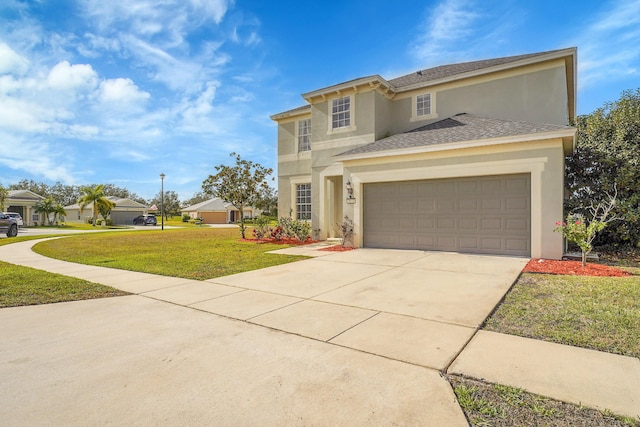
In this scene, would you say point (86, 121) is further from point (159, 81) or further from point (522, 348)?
point (522, 348)

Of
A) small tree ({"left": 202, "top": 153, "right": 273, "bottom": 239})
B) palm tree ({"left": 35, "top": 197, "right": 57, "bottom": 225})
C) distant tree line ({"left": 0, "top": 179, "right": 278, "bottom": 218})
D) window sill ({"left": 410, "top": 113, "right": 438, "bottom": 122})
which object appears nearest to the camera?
window sill ({"left": 410, "top": 113, "right": 438, "bottom": 122})

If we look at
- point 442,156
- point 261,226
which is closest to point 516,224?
point 442,156

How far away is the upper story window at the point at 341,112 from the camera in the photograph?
47.9 ft

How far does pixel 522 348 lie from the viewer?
3.42m

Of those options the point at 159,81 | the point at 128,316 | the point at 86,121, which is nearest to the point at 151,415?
the point at 128,316

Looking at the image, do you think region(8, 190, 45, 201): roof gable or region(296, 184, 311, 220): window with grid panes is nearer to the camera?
region(296, 184, 311, 220): window with grid panes

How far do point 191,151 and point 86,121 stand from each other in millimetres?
10310

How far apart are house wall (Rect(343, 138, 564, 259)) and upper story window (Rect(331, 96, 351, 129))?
4.02 meters

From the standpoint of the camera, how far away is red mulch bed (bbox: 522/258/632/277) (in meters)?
7.18

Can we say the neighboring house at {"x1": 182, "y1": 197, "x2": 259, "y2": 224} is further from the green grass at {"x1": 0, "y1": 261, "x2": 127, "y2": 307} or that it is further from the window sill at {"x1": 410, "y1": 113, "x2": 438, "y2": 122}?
the green grass at {"x1": 0, "y1": 261, "x2": 127, "y2": 307}

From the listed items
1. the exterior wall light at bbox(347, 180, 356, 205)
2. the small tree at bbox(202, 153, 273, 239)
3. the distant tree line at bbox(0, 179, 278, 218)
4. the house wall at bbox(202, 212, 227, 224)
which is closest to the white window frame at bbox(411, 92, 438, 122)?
the exterior wall light at bbox(347, 180, 356, 205)

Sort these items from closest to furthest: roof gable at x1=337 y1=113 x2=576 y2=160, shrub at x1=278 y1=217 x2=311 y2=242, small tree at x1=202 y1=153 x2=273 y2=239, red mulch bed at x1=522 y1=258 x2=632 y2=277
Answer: red mulch bed at x1=522 y1=258 x2=632 y2=277, roof gable at x1=337 y1=113 x2=576 y2=160, shrub at x1=278 y1=217 x2=311 y2=242, small tree at x1=202 y1=153 x2=273 y2=239

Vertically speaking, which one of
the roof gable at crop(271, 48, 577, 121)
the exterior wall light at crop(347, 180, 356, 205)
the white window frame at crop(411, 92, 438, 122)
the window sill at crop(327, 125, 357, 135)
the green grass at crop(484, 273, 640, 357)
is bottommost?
the green grass at crop(484, 273, 640, 357)

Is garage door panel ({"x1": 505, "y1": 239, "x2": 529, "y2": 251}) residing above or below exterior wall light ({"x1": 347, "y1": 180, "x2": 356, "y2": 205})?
below
